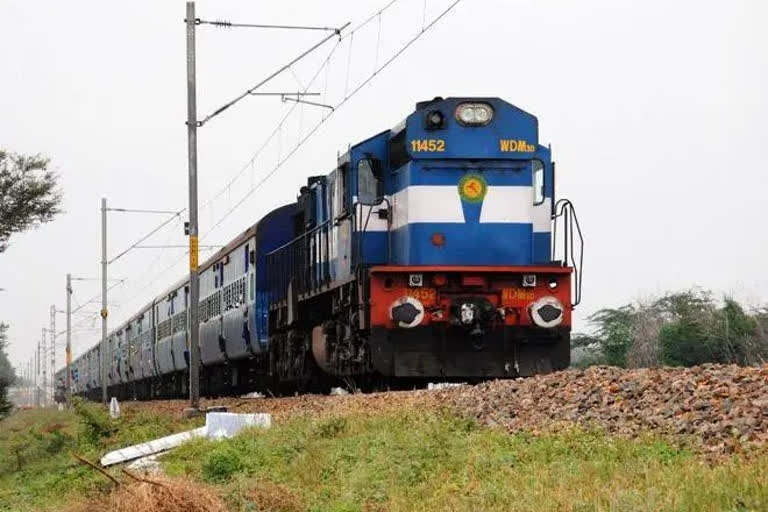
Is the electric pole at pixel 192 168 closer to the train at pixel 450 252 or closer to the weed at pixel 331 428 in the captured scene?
the train at pixel 450 252

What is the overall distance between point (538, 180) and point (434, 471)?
837 centimetres

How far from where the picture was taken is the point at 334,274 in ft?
60.9

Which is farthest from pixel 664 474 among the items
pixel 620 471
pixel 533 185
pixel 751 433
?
pixel 533 185

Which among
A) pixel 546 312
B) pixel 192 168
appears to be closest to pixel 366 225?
pixel 546 312

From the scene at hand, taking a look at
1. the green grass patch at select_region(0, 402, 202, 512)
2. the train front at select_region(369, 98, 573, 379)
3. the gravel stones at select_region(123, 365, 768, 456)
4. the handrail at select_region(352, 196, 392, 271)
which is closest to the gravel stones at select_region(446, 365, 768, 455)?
the gravel stones at select_region(123, 365, 768, 456)

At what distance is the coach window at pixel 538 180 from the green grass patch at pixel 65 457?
5929 millimetres

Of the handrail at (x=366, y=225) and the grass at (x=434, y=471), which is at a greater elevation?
the handrail at (x=366, y=225)

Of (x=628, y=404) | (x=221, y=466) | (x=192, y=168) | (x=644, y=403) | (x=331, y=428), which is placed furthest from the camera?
(x=192, y=168)

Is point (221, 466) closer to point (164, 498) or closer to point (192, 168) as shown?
point (164, 498)

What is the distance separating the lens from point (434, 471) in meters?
9.03

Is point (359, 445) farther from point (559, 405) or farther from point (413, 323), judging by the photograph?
point (413, 323)

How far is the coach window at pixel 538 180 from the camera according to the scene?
55.1ft

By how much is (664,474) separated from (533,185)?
32.3ft

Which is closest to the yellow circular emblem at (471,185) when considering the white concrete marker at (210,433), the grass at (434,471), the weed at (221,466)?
the white concrete marker at (210,433)
